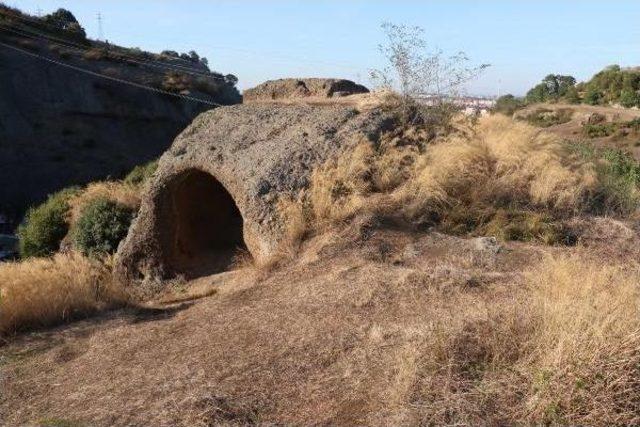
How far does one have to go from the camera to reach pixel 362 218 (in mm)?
8867

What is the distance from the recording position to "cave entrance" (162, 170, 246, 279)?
11258mm

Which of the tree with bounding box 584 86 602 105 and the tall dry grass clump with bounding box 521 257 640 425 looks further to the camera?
the tree with bounding box 584 86 602 105

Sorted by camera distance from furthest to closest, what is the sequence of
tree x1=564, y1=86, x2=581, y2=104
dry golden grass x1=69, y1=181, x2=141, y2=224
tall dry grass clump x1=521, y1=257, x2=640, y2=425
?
tree x1=564, y1=86, x2=581, y2=104 < dry golden grass x1=69, y1=181, x2=141, y2=224 < tall dry grass clump x1=521, y1=257, x2=640, y2=425

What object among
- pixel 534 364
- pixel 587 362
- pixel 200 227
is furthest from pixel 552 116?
pixel 587 362

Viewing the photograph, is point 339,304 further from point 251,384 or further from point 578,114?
point 578,114

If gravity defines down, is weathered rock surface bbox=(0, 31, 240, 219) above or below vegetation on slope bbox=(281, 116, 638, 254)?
above

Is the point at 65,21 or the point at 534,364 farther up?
the point at 65,21

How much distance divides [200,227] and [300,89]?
3.49m

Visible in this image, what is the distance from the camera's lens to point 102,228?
13.5m

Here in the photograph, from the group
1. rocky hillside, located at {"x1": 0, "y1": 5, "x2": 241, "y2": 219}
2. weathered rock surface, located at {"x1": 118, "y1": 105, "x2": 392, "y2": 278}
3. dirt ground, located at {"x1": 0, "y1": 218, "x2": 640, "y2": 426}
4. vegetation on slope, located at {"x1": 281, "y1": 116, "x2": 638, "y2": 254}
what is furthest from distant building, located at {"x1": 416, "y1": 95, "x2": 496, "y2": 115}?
rocky hillside, located at {"x1": 0, "y1": 5, "x2": 241, "y2": 219}

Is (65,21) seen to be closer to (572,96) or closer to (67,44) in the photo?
(67,44)

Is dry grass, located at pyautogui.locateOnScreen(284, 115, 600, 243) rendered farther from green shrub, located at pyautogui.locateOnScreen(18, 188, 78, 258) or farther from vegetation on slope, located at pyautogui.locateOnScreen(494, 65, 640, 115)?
vegetation on slope, located at pyautogui.locateOnScreen(494, 65, 640, 115)

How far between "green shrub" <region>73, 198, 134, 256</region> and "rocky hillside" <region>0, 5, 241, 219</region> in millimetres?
20780

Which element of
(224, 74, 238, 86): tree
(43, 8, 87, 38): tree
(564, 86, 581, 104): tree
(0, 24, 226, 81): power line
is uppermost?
(43, 8, 87, 38): tree
